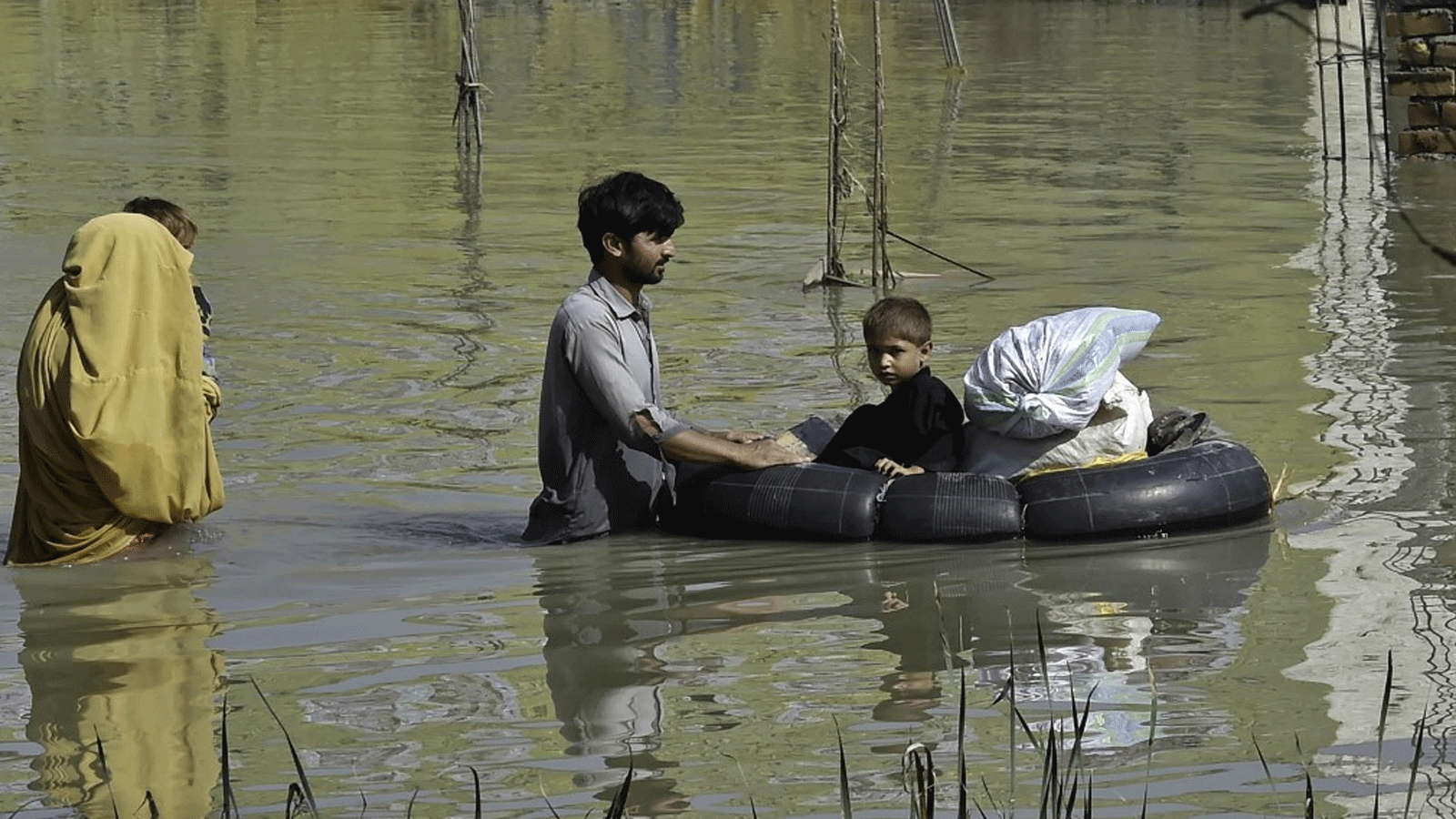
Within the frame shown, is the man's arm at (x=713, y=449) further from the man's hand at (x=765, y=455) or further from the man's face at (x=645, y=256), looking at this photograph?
the man's face at (x=645, y=256)

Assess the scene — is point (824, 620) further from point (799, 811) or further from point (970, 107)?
point (970, 107)

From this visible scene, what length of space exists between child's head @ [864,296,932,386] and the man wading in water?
53cm

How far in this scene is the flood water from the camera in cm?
520

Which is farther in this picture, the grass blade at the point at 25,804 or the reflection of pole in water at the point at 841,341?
the reflection of pole in water at the point at 841,341

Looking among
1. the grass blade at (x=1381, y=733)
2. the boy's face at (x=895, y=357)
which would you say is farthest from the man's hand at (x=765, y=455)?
the grass blade at (x=1381, y=733)

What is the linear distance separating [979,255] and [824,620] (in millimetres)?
9134

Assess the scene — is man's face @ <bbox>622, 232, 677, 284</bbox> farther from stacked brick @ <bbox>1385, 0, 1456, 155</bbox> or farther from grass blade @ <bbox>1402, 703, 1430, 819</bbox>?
stacked brick @ <bbox>1385, 0, 1456, 155</bbox>

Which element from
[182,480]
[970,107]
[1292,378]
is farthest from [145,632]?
[970,107]

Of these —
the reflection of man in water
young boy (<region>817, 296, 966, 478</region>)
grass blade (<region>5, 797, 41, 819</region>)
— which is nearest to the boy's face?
young boy (<region>817, 296, 966, 478</region>)

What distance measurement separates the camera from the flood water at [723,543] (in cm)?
520

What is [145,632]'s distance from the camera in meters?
6.59

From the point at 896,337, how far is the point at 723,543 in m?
0.97

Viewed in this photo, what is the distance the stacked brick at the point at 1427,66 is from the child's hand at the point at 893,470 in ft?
28.9

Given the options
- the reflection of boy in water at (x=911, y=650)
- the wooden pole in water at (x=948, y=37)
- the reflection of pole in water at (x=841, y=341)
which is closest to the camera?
the reflection of boy in water at (x=911, y=650)
